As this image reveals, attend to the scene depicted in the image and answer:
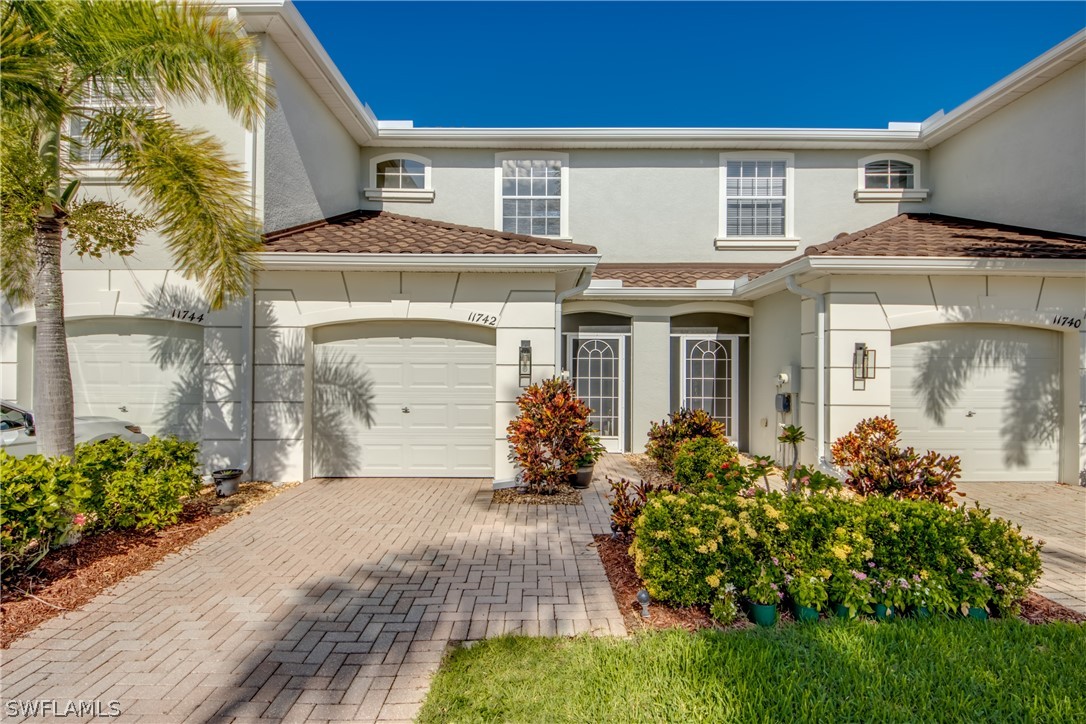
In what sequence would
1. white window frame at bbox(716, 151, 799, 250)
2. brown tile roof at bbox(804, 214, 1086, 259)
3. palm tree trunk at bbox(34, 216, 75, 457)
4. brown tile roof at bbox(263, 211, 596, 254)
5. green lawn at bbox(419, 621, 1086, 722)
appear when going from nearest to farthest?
1. green lawn at bbox(419, 621, 1086, 722)
2. palm tree trunk at bbox(34, 216, 75, 457)
3. brown tile roof at bbox(263, 211, 596, 254)
4. brown tile roof at bbox(804, 214, 1086, 259)
5. white window frame at bbox(716, 151, 799, 250)

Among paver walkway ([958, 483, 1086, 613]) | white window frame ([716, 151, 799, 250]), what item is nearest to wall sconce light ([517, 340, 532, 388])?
paver walkway ([958, 483, 1086, 613])

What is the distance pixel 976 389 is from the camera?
8.73m

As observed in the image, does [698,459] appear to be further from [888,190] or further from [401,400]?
[888,190]

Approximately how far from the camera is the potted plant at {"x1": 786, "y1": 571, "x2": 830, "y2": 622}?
12.9ft

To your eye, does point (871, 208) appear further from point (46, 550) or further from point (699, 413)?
point (46, 550)

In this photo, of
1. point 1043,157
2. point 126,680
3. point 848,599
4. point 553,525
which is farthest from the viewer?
point 1043,157

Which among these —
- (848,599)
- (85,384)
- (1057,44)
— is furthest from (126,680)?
(1057,44)

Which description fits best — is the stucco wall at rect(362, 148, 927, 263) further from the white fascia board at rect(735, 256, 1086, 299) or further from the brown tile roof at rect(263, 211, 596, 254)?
the white fascia board at rect(735, 256, 1086, 299)

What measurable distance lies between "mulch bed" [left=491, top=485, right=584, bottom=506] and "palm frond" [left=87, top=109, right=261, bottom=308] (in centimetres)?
435

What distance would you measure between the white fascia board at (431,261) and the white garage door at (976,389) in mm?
5542

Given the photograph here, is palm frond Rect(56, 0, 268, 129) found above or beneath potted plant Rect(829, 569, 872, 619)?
above

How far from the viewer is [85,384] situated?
8727 millimetres

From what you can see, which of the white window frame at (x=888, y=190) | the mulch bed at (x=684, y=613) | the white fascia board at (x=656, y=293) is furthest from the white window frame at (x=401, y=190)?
the mulch bed at (x=684, y=613)

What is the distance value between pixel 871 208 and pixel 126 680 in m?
15.0
